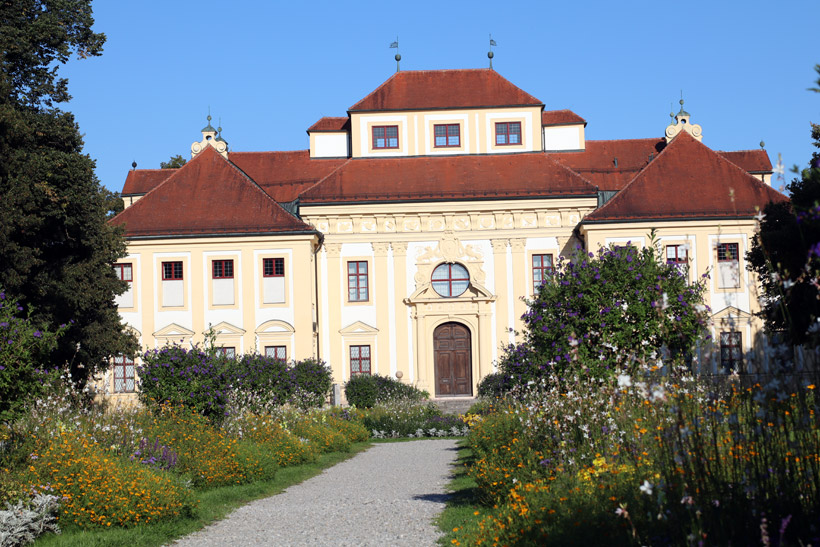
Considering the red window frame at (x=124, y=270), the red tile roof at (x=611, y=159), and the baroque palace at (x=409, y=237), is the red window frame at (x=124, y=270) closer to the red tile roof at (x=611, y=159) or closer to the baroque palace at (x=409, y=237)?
the baroque palace at (x=409, y=237)

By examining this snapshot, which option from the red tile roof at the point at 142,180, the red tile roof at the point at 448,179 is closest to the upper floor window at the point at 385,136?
the red tile roof at the point at 448,179

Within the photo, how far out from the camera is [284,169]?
44938 millimetres

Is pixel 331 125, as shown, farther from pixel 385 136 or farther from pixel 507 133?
pixel 507 133

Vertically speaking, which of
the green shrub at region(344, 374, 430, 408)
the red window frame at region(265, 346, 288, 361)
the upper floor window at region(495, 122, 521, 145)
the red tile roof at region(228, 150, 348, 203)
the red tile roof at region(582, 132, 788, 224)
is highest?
the upper floor window at region(495, 122, 521, 145)

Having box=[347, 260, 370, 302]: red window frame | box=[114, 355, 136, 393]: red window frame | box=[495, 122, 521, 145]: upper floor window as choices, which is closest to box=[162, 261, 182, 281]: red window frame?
box=[114, 355, 136, 393]: red window frame

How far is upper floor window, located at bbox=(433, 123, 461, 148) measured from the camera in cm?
4278

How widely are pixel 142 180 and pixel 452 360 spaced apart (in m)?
17.9

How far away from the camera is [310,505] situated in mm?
13086

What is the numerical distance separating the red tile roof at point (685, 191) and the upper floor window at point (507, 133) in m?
5.96

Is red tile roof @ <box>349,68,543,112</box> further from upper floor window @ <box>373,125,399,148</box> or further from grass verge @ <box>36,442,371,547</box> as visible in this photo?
grass verge @ <box>36,442,371,547</box>

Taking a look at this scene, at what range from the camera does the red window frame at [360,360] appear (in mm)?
39938

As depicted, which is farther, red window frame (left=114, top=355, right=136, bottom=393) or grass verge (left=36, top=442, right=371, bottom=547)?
red window frame (left=114, top=355, right=136, bottom=393)

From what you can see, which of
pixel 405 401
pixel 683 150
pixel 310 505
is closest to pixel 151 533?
pixel 310 505

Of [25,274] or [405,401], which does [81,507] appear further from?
[405,401]
